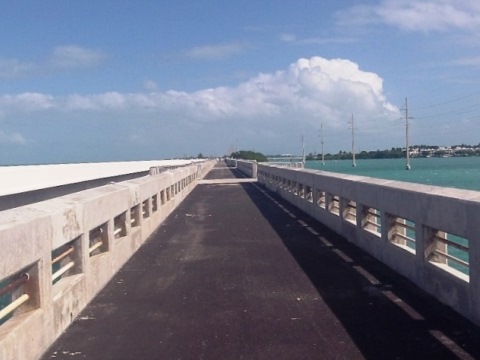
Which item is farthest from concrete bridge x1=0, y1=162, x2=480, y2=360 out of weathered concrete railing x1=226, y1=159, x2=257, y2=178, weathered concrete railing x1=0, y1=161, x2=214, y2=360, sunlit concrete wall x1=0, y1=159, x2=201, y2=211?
weathered concrete railing x1=226, y1=159, x2=257, y2=178

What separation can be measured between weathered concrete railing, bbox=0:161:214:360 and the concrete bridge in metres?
0.02

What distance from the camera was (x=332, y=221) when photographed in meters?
15.5

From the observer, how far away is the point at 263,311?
771 cm

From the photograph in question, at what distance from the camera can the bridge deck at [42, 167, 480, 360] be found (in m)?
6.31

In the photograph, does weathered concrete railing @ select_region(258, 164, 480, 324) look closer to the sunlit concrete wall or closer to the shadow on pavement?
the shadow on pavement

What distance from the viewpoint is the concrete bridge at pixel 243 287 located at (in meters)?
6.27

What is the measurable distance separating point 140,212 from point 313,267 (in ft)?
16.1

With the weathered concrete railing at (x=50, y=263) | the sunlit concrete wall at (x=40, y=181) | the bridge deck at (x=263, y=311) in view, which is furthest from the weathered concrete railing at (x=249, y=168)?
the weathered concrete railing at (x=50, y=263)

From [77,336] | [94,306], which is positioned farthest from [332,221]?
[77,336]

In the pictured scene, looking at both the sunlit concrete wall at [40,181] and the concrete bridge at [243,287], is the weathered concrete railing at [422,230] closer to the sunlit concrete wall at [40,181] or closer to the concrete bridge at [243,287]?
the concrete bridge at [243,287]

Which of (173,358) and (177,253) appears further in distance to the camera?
(177,253)

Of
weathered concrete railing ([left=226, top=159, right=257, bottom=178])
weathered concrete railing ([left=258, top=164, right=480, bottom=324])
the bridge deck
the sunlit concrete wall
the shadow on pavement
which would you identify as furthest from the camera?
weathered concrete railing ([left=226, top=159, right=257, bottom=178])

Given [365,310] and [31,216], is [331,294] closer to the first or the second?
[365,310]

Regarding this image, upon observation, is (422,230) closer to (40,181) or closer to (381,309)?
(381,309)
